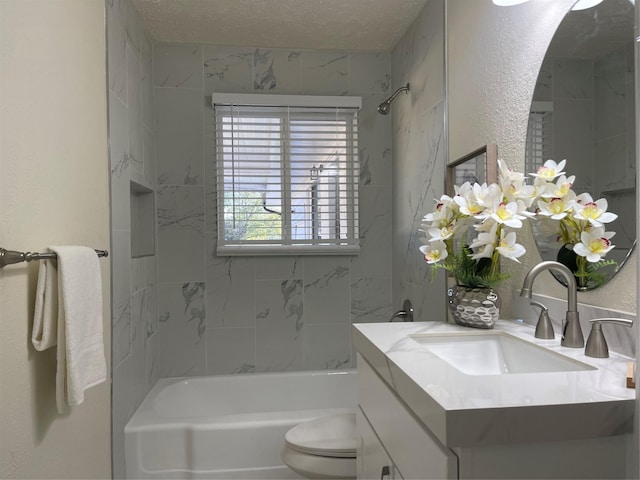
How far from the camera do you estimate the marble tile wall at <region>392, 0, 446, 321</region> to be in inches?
82.8

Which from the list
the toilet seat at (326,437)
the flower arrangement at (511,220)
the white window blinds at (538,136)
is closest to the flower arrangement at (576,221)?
the flower arrangement at (511,220)

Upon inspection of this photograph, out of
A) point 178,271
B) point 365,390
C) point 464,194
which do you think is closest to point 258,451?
point 365,390

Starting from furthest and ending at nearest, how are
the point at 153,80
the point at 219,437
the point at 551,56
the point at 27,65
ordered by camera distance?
1. the point at 153,80
2. the point at 219,437
3. the point at 551,56
4. the point at 27,65

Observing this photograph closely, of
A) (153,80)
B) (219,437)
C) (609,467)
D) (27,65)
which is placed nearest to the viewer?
(609,467)

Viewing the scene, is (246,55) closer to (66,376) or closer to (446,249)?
(446,249)

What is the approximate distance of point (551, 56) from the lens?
1.29 metres

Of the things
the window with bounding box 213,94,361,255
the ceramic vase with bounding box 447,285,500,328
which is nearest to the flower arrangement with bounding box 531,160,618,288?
the ceramic vase with bounding box 447,285,500,328

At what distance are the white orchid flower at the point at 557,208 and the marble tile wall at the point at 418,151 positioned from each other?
91cm

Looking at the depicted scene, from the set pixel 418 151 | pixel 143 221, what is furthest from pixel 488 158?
pixel 143 221

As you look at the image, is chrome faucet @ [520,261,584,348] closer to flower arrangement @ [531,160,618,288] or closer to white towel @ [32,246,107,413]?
flower arrangement @ [531,160,618,288]

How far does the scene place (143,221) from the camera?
8.26ft

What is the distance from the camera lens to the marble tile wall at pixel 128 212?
1882 millimetres

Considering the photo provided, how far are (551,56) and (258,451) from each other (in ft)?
6.20

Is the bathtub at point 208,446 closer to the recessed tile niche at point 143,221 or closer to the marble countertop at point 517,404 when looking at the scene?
the recessed tile niche at point 143,221
